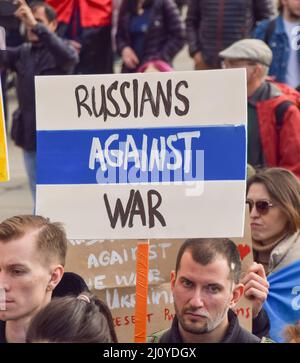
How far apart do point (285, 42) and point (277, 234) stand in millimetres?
3351

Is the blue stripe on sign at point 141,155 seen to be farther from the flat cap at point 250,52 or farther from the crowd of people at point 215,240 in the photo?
the flat cap at point 250,52

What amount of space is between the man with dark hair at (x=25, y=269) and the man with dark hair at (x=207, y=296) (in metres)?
0.45

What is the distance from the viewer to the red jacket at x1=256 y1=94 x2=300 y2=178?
7371 mm

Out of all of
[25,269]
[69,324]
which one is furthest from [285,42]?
[69,324]

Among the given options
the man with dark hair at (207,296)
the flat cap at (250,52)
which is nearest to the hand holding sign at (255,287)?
the man with dark hair at (207,296)

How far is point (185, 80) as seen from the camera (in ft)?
16.1

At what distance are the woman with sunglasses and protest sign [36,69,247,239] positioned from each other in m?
0.65

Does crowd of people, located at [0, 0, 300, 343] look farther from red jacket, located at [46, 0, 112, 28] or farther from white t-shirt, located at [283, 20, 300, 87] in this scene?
red jacket, located at [46, 0, 112, 28]

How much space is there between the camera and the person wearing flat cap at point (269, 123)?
738 centimetres

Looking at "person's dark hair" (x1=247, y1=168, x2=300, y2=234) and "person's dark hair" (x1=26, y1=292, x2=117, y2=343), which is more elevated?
"person's dark hair" (x1=247, y1=168, x2=300, y2=234)

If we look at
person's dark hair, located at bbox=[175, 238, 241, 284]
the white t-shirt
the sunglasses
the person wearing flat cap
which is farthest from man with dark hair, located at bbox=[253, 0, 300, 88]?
person's dark hair, located at bbox=[175, 238, 241, 284]
